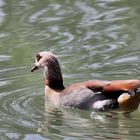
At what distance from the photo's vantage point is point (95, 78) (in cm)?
1050

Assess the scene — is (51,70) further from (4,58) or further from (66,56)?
(4,58)

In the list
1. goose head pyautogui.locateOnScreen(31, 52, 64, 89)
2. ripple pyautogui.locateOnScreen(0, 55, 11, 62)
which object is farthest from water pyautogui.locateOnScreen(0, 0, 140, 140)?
goose head pyautogui.locateOnScreen(31, 52, 64, 89)

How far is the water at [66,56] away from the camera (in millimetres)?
8711

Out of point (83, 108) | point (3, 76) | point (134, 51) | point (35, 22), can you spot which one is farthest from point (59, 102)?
point (35, 22)

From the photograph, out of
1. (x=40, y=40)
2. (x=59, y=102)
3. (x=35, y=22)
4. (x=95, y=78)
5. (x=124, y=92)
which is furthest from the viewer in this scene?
(x=35, y=22)

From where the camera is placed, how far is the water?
8.71 metres

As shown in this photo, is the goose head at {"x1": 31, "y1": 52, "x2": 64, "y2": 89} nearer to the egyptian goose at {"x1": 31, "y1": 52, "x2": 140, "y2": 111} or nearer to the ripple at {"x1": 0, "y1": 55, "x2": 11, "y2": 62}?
the egyptian goose at {"x1": 31, "y1": 52, "x2": 140, "y2": 111}

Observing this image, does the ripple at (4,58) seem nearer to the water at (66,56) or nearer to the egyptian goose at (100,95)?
the water at (66,56)

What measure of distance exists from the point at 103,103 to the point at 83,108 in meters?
0.30

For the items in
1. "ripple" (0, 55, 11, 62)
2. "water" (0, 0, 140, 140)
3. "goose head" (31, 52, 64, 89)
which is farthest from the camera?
"ripple" (0, 55, 11, 62)

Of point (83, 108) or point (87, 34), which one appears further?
point (87, 34)

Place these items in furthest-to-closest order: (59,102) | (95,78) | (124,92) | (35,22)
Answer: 1. (35,22)
2. (95,78)
3. (59,102)
4. (124,92)

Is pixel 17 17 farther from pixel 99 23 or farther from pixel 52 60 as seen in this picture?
pixel 52 60

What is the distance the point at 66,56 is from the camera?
468 inches
